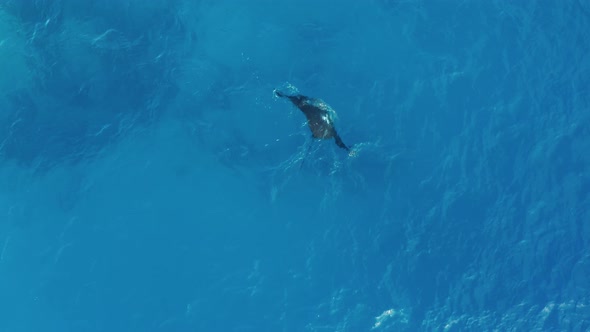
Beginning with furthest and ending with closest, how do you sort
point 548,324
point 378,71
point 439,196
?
point 378,71 < point 439,196 < point 548,324

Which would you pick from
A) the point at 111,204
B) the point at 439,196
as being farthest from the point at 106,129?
the point at 439,196

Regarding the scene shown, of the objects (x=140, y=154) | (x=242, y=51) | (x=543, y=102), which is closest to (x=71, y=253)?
(x=140, y=154)

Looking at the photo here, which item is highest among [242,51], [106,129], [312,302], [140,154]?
[242,51]

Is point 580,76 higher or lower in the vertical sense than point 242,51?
lower

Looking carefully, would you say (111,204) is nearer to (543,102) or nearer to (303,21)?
(303,21)

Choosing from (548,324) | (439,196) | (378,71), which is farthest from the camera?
(378,71)

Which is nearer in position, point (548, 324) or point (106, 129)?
point (548, 324)
